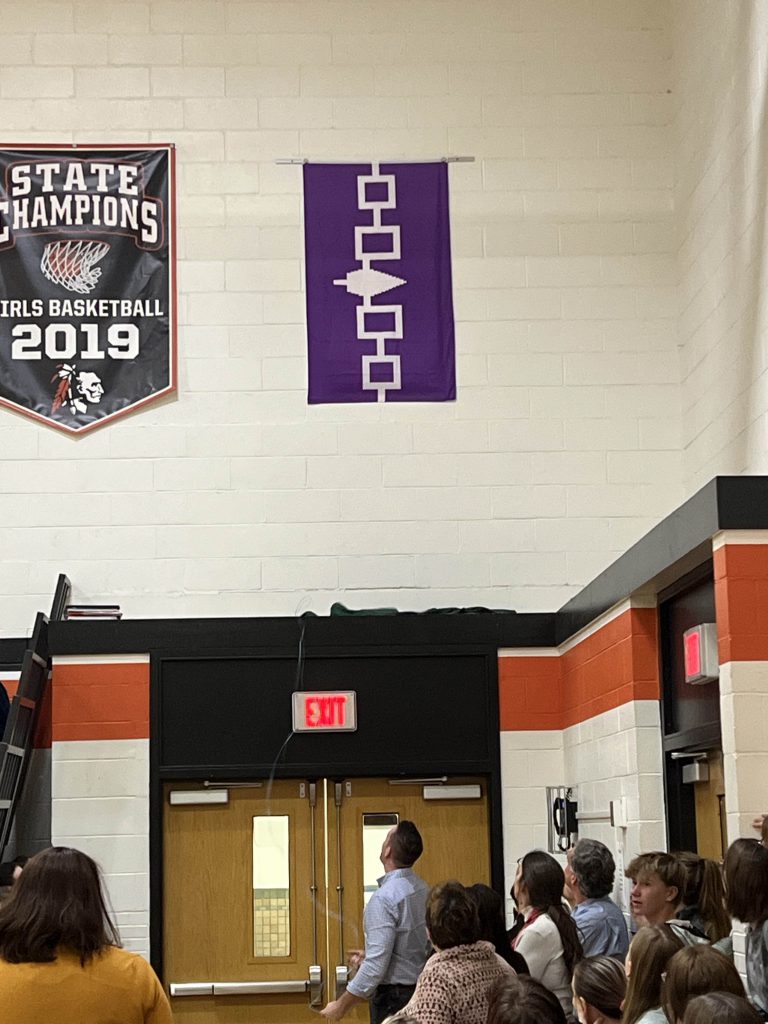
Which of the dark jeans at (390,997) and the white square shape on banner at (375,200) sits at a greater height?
the white square shape on banner at (375,200)

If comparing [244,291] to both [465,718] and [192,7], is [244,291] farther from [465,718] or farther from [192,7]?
[465,718]

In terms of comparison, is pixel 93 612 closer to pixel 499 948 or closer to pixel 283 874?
pixel 283 874

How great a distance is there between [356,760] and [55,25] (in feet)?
16.5

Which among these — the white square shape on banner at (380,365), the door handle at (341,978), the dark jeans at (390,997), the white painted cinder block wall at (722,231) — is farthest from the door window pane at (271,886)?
the white painted cinder block wall at (722,231)

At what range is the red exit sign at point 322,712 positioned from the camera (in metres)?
8.35

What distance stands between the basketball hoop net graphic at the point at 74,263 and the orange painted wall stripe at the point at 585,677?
3.56m

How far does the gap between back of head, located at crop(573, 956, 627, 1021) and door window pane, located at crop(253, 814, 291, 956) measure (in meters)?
4.77

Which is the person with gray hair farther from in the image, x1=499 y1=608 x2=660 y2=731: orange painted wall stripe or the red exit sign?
the red exit sign

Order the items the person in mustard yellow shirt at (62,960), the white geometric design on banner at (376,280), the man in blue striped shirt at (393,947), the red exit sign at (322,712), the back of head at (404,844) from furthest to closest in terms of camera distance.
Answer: the white geometric design on banner at (376,280) → the red exit sign at (322,712) → the back of head at (404,844) → the man in blue striped shirt at (393,947) → the person in mustard yellow shirt at (62,960)

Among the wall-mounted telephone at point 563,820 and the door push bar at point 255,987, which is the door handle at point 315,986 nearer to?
the door push bar at point 255,987

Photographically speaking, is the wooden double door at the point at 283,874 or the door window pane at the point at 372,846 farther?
the door window pane at the point at 372,846

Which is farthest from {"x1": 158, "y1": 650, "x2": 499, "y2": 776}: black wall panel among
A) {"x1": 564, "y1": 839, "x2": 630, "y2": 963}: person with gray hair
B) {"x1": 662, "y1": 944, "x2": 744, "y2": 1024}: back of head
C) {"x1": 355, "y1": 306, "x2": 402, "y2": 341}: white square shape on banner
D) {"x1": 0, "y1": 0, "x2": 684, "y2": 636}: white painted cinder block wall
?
{"x1": 662, "y1": 944, "x2": 744, "y2": 1024}: back of head

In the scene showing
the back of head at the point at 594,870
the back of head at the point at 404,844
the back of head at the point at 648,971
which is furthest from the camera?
the back of head at the point at 404,844

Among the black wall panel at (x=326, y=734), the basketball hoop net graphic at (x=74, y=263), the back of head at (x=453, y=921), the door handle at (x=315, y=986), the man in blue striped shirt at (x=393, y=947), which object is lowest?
the door handle at (x=315, y=986)
